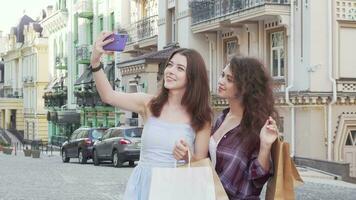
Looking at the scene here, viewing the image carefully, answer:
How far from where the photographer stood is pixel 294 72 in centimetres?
2394

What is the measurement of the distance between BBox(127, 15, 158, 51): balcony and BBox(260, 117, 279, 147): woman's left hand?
103 feet

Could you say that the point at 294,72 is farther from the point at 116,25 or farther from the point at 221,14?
the point at 116,25

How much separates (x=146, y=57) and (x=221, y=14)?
751cm

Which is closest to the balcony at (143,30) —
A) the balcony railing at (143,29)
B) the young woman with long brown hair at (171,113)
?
the balcony railing at (143,29)

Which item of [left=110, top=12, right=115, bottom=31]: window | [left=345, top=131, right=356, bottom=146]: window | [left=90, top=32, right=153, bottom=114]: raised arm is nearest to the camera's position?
[left=90, top=32, right=153, bottom=114]: raised arm

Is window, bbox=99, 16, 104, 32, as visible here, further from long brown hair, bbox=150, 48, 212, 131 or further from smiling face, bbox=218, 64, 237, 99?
smiling face, bbox=218, 64, 237, 99

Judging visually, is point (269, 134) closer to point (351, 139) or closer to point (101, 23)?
point (351, 139)

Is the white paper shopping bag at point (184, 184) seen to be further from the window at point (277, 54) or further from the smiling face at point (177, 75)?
the window at point (277, 54)

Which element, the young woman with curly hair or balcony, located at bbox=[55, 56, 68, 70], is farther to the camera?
balcony, located at bbox=[55, 56, 68, 70]

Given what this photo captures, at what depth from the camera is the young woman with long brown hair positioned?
14.6 ft

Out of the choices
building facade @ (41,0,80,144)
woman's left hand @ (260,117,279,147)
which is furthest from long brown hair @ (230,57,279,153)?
building facade @ (41,0,80,144)

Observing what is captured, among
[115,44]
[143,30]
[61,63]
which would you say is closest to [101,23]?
[143,30]

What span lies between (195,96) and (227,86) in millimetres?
213

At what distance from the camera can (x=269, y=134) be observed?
4.19 meters
